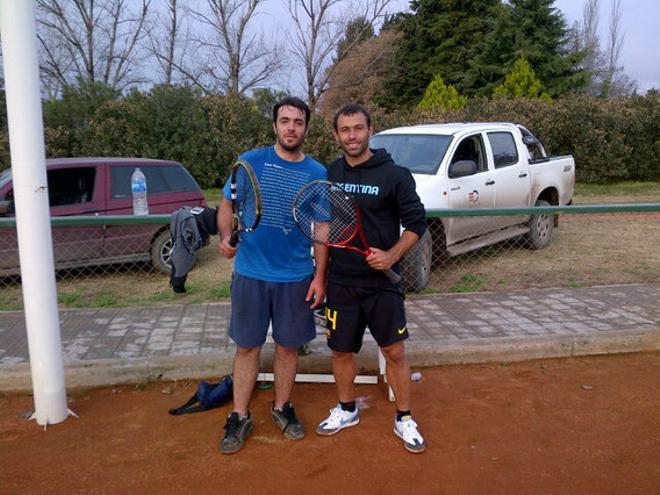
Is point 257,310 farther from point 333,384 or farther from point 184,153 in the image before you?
point 184,153

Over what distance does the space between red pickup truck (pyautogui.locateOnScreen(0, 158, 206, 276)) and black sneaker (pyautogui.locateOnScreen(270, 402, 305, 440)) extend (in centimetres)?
418

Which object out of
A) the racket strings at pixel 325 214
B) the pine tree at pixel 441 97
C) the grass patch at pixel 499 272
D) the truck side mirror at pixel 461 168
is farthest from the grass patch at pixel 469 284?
the pine tree at pixel 441 97

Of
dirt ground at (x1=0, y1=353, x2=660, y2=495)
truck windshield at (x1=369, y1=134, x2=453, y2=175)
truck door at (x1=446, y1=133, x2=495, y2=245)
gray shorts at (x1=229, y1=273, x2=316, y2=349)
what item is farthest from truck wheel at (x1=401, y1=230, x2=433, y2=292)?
gray shorts at (x1=229, y1=273, x2=316, y2=349)

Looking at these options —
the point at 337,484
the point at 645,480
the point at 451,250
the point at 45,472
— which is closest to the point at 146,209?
the point at 451,250

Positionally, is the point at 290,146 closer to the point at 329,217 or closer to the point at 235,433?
the point at 329,217

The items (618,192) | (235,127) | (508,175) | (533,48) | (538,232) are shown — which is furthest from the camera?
(533,48)

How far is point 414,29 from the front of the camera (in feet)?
116

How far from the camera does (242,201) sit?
3496mm

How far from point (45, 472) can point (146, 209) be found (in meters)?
5.35

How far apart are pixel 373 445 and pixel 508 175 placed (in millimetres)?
5958

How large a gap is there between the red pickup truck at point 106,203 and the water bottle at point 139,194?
0.06 m

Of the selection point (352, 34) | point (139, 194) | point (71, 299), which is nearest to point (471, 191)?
point (139, 194)

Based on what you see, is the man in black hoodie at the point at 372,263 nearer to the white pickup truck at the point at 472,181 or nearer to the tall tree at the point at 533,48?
the white pickup truck at the point at 472,181

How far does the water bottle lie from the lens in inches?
324
